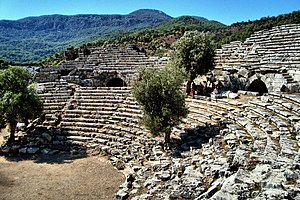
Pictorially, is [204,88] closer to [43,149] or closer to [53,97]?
[43,149]

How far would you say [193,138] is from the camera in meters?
13.5

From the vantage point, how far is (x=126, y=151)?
1495cm

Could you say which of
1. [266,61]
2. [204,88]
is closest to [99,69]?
[204,88]

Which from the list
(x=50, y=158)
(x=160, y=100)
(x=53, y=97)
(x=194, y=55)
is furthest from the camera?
(x=53, y=97)

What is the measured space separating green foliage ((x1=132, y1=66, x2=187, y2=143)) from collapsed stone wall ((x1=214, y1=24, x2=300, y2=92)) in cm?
712

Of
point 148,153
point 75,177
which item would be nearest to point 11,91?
point 75,177

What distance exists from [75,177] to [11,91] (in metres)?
7.57

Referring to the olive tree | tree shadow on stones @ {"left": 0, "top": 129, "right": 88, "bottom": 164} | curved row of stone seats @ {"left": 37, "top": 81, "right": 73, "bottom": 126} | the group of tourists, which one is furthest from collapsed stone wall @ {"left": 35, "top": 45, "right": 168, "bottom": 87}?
tree shadow on stones @ {"left": 0, "top": 129, "right": 88, "bottom": 164}

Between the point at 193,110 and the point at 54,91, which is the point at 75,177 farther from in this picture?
the point at 54,91

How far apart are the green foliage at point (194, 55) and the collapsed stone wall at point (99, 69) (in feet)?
20.2

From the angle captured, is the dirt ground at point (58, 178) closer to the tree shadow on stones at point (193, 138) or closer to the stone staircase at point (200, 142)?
the stone staircase at point (200, 142)

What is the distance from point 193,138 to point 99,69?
15.4 m

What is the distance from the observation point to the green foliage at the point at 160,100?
1334cm

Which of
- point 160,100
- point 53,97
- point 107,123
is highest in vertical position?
point 160,100
